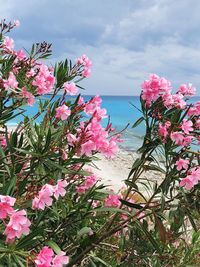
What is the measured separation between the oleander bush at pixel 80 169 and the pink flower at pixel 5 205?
0.07 m

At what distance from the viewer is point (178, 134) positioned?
1.93 meters

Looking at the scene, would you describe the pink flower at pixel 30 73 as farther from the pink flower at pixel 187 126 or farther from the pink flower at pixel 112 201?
the pink flower at pixel 187 126

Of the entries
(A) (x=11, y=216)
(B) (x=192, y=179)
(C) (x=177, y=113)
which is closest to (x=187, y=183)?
(B) (x=192, y=179)

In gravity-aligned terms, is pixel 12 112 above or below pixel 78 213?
above

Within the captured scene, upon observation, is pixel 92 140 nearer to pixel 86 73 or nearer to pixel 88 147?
pixel 88 147

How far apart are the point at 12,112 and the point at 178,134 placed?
83 cm

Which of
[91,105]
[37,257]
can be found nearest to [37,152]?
[91,105]

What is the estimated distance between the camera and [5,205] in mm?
1223

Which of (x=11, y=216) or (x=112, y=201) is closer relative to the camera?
(x=11, y=216)

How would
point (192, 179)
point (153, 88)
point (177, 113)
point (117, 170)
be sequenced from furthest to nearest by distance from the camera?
1. point (117, 170)
2. point (153, 88)
3. point (177, 113)
4. point (192, 179)

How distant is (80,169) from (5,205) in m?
0.64

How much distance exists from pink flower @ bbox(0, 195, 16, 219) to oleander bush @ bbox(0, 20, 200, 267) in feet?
0.24

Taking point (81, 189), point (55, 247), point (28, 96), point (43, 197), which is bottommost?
point (55, 247)

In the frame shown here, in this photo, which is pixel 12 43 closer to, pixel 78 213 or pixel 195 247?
pixel 78 213
